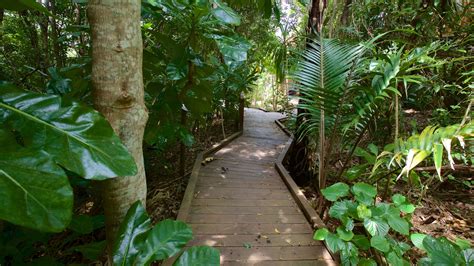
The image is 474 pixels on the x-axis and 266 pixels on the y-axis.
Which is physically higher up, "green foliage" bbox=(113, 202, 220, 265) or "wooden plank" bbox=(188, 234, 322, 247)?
"green foliage" bbox=(113, 202, 220, 265)

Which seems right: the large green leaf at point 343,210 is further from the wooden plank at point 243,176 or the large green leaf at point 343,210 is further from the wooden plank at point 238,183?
the wooden plank at point 243,176

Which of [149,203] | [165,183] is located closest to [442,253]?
[149,203]

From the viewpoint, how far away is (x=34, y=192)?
1.81 feet

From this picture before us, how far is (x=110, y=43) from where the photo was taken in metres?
0.86

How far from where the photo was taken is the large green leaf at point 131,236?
871 mm

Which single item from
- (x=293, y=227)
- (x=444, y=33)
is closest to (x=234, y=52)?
(x=293, y=227)

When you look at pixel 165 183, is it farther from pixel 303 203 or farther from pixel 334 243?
pixel 334 243

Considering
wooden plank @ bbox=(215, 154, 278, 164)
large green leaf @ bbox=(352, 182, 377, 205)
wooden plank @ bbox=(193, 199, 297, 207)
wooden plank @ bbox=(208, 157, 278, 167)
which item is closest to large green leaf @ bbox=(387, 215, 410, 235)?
large green leaf @ bbox=(352, 182, 377, 205)

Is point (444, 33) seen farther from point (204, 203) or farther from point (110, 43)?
point (110, 43)

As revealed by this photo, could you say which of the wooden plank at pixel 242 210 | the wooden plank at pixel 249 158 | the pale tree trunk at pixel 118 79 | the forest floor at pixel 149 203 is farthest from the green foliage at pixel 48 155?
→ the wooden plank at pixel 249 158

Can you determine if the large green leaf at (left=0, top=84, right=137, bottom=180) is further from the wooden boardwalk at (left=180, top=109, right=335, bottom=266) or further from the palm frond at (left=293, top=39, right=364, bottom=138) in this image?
the palm frond at (left=293, top=39, right=364, bottom=138)

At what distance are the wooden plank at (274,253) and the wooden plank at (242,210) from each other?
0.56 meters

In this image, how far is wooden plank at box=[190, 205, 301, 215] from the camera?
272 cm

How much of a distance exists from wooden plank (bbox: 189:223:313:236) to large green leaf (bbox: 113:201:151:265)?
5.03ft
